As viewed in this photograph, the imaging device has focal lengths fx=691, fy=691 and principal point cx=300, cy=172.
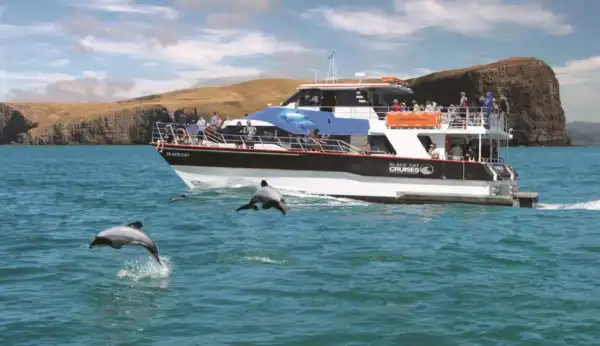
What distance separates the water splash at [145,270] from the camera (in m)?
13.9

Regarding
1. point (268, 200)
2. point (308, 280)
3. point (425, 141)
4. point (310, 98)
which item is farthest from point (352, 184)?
point (308, 280)

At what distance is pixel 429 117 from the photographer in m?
27.5

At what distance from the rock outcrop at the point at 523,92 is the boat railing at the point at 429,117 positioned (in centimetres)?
13974

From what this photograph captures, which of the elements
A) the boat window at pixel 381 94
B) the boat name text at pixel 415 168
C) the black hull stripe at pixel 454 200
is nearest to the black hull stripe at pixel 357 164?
the boat name text at pixel 415 168

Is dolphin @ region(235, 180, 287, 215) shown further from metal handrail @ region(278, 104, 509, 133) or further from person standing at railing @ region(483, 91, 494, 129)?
person standing at railing @ region(483, 91, 494, 129)

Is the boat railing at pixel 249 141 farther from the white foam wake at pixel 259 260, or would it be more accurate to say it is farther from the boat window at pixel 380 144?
the white foam wake at pixel 259 260

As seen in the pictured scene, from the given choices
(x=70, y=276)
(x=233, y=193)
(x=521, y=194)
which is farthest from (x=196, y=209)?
(x=521, y=194)

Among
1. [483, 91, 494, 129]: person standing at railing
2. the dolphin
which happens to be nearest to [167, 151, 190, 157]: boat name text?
[483, 91, 494, 129]: person standing at railing

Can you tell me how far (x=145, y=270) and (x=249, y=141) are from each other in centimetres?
1431

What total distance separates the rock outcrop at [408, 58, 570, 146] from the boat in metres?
140

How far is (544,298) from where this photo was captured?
1239 cm

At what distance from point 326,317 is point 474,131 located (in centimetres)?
1768

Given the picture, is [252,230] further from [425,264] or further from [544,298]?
[544,298]

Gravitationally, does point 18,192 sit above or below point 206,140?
below
